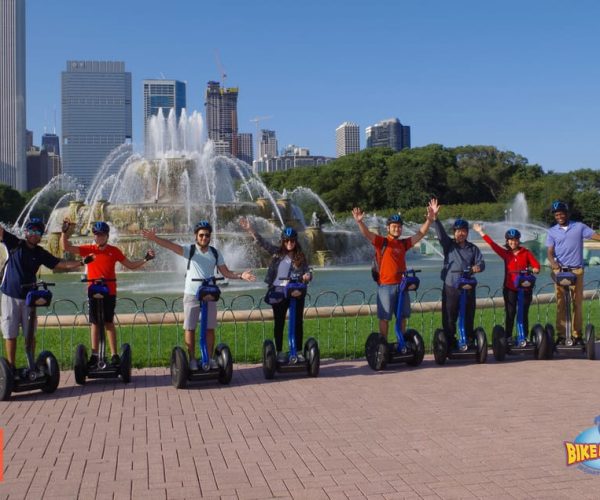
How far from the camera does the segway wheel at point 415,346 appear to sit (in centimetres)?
854

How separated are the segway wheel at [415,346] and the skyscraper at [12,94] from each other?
197 meters

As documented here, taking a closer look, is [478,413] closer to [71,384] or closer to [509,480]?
[509,480]

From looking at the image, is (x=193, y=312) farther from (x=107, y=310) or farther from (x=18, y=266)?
(x=18, y=266)

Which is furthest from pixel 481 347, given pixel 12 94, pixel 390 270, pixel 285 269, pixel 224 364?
pixel 12 94

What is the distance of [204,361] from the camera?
7652 millimetres

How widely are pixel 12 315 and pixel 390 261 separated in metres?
4.10

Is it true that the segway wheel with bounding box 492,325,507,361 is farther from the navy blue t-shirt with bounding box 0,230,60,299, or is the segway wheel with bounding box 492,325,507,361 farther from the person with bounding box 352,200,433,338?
the navy blue t-shirt with bounding box 0,230,60,299

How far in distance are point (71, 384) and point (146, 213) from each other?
19.7m

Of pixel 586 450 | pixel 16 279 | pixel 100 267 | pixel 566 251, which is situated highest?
pixel 566 251

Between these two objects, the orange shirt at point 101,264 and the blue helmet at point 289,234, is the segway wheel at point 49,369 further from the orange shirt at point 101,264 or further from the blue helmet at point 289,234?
the blue helmet at point 289,234

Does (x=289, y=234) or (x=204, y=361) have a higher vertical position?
(x=289, y=234)

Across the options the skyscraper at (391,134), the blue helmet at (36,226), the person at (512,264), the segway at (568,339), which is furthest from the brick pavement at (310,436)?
the skyscraper at (391,134)

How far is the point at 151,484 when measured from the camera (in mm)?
4844

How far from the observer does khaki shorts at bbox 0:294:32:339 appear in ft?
24.0
